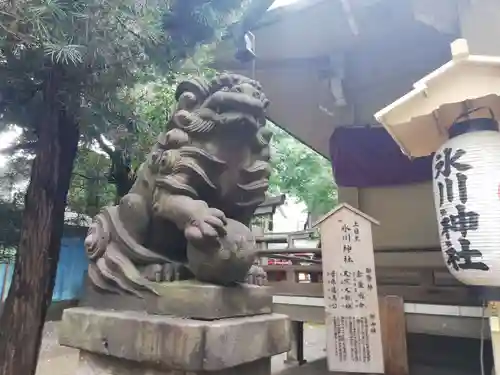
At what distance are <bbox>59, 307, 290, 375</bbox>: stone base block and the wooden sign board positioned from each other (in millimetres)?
2512

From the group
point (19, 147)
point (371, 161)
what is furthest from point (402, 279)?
point (19, 147)

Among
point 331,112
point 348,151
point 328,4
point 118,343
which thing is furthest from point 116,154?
point 331,112

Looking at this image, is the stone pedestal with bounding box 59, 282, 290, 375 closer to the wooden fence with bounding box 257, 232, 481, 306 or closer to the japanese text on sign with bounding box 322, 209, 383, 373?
the wooden fence with bounding box 257, 232, 481, 306

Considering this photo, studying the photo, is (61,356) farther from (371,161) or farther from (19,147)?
(371,161)

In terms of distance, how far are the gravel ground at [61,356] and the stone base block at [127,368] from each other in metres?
4.76

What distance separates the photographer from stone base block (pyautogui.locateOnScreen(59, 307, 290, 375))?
179 cm

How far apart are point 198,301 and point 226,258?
23 centimetres

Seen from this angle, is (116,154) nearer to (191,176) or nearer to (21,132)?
(21,132)

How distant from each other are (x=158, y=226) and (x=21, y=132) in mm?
3136

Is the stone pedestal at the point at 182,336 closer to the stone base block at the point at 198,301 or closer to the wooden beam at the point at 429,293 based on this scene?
the stone base block at the point at 198,301

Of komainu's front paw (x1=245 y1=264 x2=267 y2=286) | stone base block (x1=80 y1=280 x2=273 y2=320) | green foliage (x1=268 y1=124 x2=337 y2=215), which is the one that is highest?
green foliage (x1=268 y1=124 x2=337 y2=215)

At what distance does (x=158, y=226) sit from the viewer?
7.52ft

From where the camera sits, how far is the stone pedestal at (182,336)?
180cm

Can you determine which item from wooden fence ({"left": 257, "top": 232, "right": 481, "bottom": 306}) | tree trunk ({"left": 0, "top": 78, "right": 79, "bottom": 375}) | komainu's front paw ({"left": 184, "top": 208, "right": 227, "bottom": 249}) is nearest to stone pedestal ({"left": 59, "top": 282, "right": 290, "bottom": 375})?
komainu's front paw ({"left": 184, "top": 208, "right": 227, "bottom": 249})
